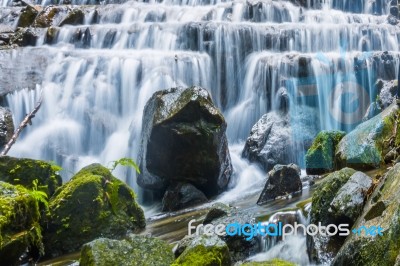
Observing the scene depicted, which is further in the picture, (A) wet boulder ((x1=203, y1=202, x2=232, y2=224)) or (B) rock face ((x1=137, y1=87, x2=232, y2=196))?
(B) rock face ((x1=137, y1=87, x2=232, y2=196))

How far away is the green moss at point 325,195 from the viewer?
5.21 metres

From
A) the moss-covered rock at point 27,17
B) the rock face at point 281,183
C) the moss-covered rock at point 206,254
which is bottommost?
the rock face at point 281,183

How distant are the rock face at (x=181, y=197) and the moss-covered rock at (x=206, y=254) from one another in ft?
11.8

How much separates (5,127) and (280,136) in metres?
6.68

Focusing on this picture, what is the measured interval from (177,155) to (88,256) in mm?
4116

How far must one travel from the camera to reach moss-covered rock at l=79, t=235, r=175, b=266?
4.74 metres

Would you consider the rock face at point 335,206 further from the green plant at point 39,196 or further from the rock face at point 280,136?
the rock face at point 280,136

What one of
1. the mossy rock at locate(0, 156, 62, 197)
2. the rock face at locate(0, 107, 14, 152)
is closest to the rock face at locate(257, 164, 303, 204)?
the mossy rock at locate(0, 156, 62, 197)

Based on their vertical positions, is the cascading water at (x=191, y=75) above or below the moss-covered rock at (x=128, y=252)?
above

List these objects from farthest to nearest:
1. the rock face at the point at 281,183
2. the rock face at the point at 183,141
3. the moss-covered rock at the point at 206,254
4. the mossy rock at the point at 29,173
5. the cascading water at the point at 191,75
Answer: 1. the cascading water at the point at 191,75
2. the rock face at the point at 183,141
3. the rock face at the point at 281,183
4. the mossy rock at the point at 29,173
5. the moss-covered rock at the point at 206,254

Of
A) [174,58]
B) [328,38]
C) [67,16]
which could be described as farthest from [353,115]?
[67,16]

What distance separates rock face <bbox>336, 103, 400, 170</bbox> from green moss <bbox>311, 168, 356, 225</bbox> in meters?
3.05

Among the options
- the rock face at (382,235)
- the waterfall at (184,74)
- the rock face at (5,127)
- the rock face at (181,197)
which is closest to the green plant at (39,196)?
the rock face at (181,197)

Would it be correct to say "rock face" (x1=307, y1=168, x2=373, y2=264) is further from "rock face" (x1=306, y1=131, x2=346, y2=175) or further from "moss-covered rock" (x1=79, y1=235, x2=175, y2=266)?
"rock face" (x1=306, y1=131, x2=346, y2=175)
